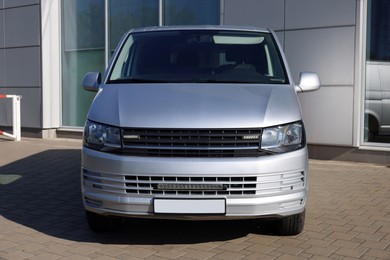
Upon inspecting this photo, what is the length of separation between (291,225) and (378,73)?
17.2ft

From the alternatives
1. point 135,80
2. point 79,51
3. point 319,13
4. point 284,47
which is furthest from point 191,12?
point 135,80

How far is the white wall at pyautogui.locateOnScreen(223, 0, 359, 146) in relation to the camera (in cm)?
873

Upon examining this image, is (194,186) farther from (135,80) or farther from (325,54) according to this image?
(325,54)

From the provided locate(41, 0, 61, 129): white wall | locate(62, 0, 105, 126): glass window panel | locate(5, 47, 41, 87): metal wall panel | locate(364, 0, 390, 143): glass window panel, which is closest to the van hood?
locate(364, 0, 390, 143): glass window panel

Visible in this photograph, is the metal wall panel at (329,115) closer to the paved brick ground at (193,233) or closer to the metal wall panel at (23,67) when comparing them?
the paved brick ground at (193,233)

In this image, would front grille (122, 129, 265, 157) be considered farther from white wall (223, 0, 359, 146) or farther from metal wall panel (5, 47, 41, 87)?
metal wall panel (5, 47, 41, 87)

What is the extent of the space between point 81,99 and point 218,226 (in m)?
8.58

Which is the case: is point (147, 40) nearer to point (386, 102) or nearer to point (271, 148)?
point (271, 148)

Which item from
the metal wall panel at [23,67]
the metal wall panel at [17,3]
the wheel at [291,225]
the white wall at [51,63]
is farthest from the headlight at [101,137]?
the metal wall panel at [17,3]

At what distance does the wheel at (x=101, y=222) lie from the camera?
456 cm

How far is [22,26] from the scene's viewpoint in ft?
42.4

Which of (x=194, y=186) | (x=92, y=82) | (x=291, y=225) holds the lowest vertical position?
(x=291, y=225)

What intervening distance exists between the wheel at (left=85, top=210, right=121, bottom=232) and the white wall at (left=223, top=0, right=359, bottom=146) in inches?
206

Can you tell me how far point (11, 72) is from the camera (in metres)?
13.2
